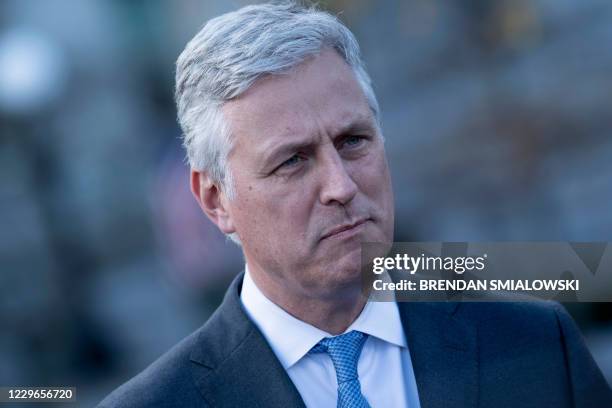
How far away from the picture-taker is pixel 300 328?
2.37m

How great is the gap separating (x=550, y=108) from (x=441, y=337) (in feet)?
19.5

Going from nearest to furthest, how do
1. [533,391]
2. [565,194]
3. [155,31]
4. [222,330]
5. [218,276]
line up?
[533,391] < [222,330] < [565,194] < [218,276] < [155,31]

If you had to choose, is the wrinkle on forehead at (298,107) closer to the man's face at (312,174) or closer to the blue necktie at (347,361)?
the man's face at (312,174)

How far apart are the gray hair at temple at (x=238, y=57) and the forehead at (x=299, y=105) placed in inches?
1.1

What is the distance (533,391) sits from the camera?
2285 mm

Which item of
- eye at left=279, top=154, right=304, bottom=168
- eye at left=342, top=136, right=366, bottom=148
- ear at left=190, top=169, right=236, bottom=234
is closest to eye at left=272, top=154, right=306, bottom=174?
eye at left=279, top=154, right=304, bottom=168

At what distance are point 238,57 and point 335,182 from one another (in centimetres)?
43

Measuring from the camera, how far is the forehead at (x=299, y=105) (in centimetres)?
228

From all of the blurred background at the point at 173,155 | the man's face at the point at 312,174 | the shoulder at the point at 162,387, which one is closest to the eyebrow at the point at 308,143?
the man's face at the point at 312,174

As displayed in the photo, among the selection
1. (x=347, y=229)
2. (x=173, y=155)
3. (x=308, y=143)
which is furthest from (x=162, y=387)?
(x=173, y=155)

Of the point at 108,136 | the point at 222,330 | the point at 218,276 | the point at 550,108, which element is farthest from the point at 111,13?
the point at 222,330

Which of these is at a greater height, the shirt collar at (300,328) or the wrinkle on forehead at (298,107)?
the wrinkle on forehead at (298,107)

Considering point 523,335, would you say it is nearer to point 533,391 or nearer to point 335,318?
point 533,391

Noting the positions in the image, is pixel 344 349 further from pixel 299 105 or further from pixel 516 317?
pixel 299 105
